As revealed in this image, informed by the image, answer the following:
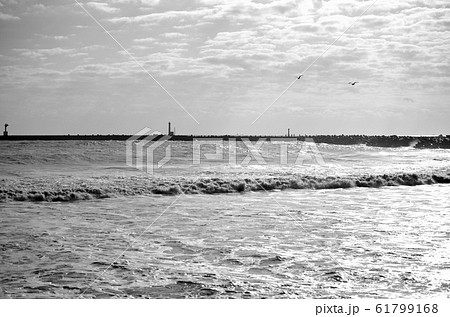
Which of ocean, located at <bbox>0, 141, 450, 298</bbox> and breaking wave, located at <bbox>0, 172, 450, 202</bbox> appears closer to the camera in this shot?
ocean, located at <bbox>0, 141, 450, 298</bbox>

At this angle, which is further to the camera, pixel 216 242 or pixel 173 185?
pixel 173 185

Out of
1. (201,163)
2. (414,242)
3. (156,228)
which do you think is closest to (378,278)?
(414,242)

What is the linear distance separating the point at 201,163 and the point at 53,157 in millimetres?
9885

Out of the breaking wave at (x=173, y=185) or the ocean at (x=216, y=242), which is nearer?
the ocean at (x=216, y=242)

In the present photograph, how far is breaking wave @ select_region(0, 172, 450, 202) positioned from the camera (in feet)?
53.8

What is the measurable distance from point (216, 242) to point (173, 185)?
33.5 feet

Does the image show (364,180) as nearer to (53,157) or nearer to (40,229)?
(40,229)

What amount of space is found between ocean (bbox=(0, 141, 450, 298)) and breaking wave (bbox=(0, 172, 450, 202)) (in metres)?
0.09

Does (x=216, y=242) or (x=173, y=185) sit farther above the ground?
(x=173, y=185)

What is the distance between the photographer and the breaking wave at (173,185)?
1641 centimetres

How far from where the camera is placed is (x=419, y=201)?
16.1 meters

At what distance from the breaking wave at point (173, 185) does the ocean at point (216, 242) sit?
9cm

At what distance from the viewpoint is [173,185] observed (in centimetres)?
1923
